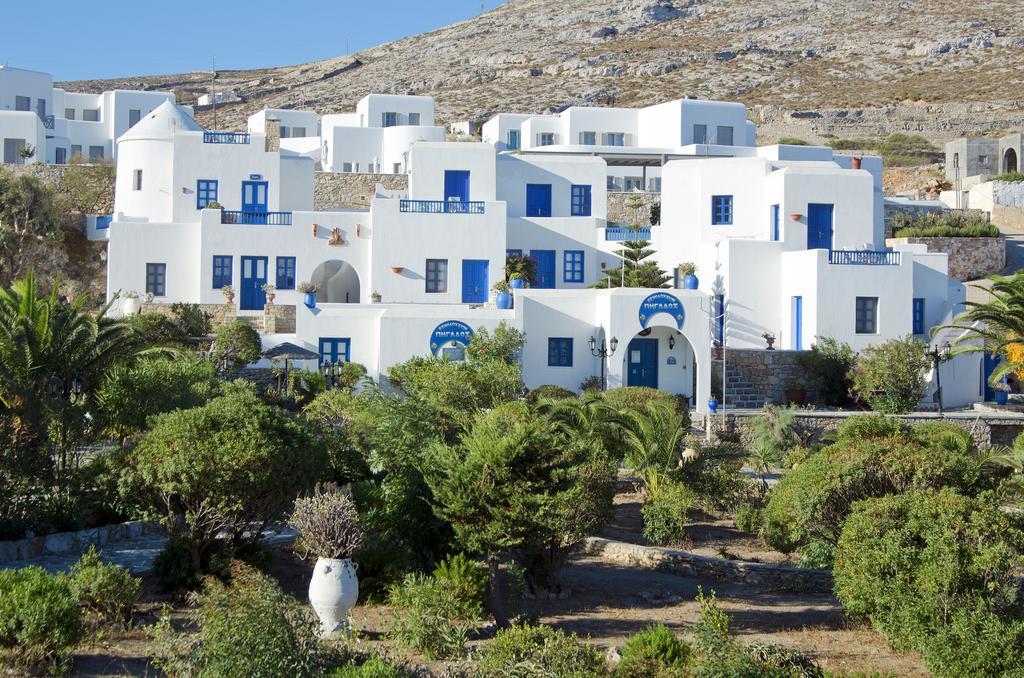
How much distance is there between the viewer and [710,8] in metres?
110

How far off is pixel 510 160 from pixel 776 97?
164ft

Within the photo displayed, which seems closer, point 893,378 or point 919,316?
point 893,378

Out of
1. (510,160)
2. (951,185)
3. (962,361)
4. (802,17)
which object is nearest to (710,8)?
(802,17)

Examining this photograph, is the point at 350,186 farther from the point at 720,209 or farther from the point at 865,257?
the point at 865,257

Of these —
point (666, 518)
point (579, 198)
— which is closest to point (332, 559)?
point (666, 518)

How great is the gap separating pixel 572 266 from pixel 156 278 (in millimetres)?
13431

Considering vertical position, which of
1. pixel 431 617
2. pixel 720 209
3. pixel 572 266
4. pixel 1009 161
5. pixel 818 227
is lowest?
pixel 431 617

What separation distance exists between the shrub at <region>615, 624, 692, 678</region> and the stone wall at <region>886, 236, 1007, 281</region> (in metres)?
33.7

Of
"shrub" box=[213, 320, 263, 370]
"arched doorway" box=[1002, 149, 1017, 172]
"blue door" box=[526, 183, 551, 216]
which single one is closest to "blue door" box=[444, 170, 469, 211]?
"blue door" box=[526, 183, 551, 216]

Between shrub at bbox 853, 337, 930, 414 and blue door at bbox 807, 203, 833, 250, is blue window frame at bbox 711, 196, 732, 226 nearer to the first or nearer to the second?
blue door at bbox 807, 203, 833, 250

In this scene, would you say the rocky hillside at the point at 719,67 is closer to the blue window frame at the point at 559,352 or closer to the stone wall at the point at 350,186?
the stone wall at the point at 350,186

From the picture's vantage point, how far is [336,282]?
3856 centimetres

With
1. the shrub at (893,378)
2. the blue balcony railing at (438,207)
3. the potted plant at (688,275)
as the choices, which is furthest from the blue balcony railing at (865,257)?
the blue balcony railing at (438,207)

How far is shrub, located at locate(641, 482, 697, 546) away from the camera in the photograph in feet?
63.7
